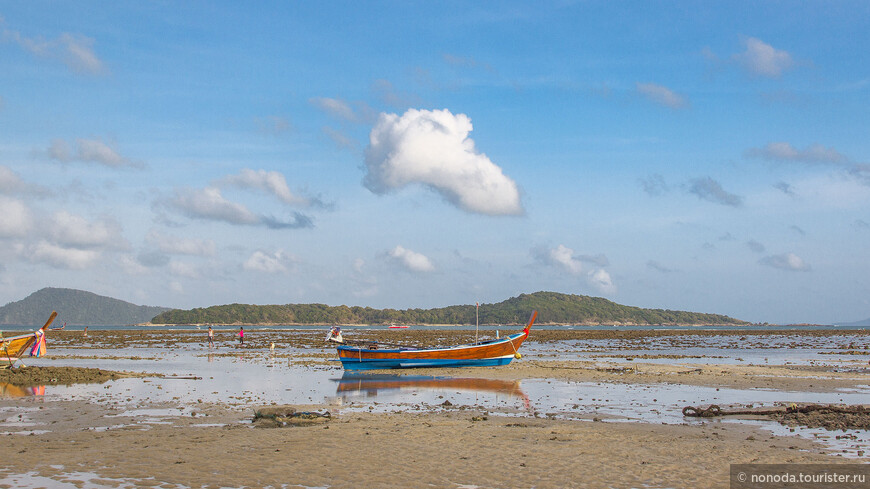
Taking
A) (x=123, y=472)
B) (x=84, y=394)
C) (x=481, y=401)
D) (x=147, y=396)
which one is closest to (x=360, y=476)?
(x=123, y=472)

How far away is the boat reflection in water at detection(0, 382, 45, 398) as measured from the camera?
81.6 feet

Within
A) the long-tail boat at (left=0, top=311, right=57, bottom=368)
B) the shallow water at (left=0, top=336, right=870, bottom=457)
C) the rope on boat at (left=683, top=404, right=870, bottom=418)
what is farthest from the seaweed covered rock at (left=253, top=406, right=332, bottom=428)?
the long-tail boat at (left=0, top=311, right=57, bottom=368)

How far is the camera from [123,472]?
12.7 meters

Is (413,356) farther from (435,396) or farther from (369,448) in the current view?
(369,448)

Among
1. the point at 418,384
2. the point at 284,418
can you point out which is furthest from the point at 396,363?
the point at 284,418

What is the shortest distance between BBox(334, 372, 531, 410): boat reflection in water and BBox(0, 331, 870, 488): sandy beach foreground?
5.04m

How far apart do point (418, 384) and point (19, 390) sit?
52.3 feet

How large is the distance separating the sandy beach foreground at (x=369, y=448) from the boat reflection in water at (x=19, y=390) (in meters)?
1.81

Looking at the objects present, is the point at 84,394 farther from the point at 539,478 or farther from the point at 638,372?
the point at 638,372

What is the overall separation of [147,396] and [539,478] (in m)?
17.5

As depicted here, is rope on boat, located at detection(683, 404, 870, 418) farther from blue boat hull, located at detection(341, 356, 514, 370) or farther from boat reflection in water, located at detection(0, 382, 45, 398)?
boat reflection in water, located at detection(0, 382, 45, 398)

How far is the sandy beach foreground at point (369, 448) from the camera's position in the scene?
12492mm

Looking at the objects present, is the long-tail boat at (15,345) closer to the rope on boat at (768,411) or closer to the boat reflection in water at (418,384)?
the boat reflection in water at (418,384)

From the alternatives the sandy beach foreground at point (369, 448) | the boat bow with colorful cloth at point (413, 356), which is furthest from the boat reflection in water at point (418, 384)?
the sandy beach foreground at point (369, 448)
